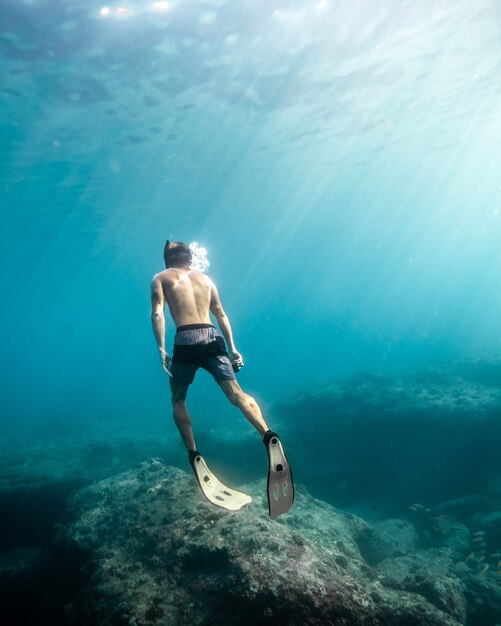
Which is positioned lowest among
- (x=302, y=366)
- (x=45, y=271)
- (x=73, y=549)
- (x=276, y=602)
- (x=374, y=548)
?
(x=302, y=366)

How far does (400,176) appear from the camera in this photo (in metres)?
39.5

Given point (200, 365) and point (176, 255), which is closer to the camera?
point (200, 365)

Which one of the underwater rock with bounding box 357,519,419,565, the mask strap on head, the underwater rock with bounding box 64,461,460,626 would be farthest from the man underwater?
the underwater rock with bounding box 357,519,419,565

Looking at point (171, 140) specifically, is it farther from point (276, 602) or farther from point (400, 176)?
point (400, 176)

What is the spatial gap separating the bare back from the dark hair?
22 centimetres

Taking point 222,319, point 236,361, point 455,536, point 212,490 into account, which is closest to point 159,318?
point 222,319

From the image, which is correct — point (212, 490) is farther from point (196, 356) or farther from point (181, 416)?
point (196, 356)

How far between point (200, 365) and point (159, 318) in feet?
2.48

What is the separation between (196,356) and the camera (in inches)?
153

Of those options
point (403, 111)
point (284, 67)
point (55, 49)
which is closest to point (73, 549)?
point (55, 49)

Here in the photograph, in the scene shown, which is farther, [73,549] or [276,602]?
[73,549]

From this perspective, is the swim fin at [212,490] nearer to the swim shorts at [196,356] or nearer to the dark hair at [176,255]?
the swim shorts at [196,356]

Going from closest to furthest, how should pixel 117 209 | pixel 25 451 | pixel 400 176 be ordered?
pixel 25 451
pixel 117 209
pixel 400 176

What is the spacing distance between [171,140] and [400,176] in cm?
2928
